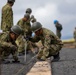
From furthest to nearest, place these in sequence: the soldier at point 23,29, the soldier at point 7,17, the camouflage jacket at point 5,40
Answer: the soldier at point 23,29 → the soldier at point 7,17 → the camouflage jacket at point 5,40

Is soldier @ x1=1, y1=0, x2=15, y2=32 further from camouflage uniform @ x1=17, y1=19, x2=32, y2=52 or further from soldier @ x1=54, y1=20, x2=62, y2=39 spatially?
soldier @ x1=54, y1=20, x2=62, y2=39

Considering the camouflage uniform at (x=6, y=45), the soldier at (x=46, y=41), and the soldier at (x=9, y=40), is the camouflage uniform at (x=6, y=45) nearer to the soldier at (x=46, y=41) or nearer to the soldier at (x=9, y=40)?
the soldier at (x=9, y=40)

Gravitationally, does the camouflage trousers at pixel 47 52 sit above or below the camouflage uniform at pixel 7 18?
below

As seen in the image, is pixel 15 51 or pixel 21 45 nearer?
pixel 15 51

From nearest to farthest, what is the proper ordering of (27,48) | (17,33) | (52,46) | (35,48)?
1. (17,33)
2. (52,46)
3. (27,48)
4. (35,48)

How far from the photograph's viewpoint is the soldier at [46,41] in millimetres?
11969

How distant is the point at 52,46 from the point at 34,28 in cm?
91

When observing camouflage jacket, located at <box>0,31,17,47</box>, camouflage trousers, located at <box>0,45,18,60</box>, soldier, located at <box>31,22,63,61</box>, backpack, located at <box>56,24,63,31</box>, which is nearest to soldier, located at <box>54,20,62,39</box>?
backpack, located at <box>56,24,63,31</box>

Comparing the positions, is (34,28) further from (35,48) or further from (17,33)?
(35,48)

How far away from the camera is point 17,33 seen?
11648 millimetres

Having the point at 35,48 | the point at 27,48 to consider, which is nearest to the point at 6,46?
the point at 27,48

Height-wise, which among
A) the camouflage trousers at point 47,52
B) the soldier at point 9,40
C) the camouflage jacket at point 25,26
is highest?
the camouflage jacket at point 25,26

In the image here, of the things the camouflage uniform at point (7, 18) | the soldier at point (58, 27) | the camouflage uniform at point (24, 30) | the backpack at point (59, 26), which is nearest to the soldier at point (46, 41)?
the camouflage uniform at point (7, 18)

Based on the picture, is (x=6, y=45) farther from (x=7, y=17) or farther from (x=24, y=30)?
(x=24, y=30)
